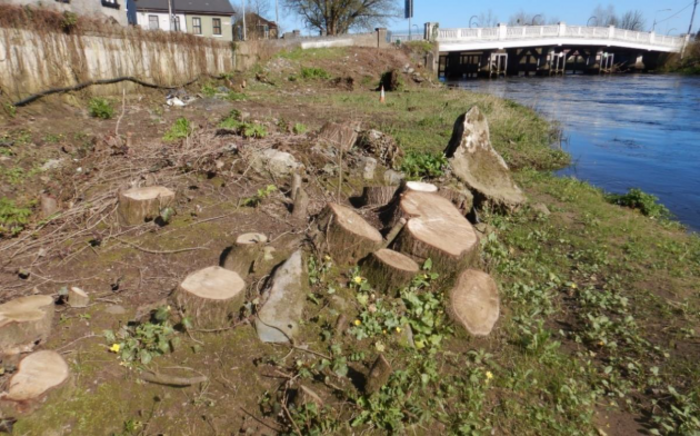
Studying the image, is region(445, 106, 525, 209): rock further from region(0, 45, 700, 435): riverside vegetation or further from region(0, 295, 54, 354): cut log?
region(0, 295, 54, 354): cut log

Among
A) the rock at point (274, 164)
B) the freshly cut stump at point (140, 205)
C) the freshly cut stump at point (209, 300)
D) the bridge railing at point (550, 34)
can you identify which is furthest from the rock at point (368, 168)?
the bridge railing at point (550, 34)

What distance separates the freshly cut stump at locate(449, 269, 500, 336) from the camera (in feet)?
12.0

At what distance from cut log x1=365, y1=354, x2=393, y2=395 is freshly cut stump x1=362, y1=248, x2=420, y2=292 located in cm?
97

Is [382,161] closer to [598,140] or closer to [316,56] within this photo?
[598,140]

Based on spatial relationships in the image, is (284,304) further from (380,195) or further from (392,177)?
(392,177)

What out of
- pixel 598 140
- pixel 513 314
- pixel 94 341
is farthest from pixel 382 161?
pixel 598 140

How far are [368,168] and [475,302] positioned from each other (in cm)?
271

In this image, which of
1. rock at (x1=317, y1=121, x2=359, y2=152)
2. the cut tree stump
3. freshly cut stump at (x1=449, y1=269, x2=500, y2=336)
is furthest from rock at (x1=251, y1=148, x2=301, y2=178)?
freshly cut stump at (x1=449, y1=269, x2=500, y2=336)

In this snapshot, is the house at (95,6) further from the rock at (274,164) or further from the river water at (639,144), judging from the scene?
the river water at (639,144)

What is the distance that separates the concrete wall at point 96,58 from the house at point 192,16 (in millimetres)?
25856

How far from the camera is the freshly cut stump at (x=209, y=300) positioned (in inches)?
121

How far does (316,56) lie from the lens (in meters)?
25.8

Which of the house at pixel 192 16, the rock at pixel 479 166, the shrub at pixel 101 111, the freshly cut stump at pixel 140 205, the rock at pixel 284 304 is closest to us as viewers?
the rock at pixel 284 304

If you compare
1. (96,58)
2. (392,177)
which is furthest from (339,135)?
(96,58)
